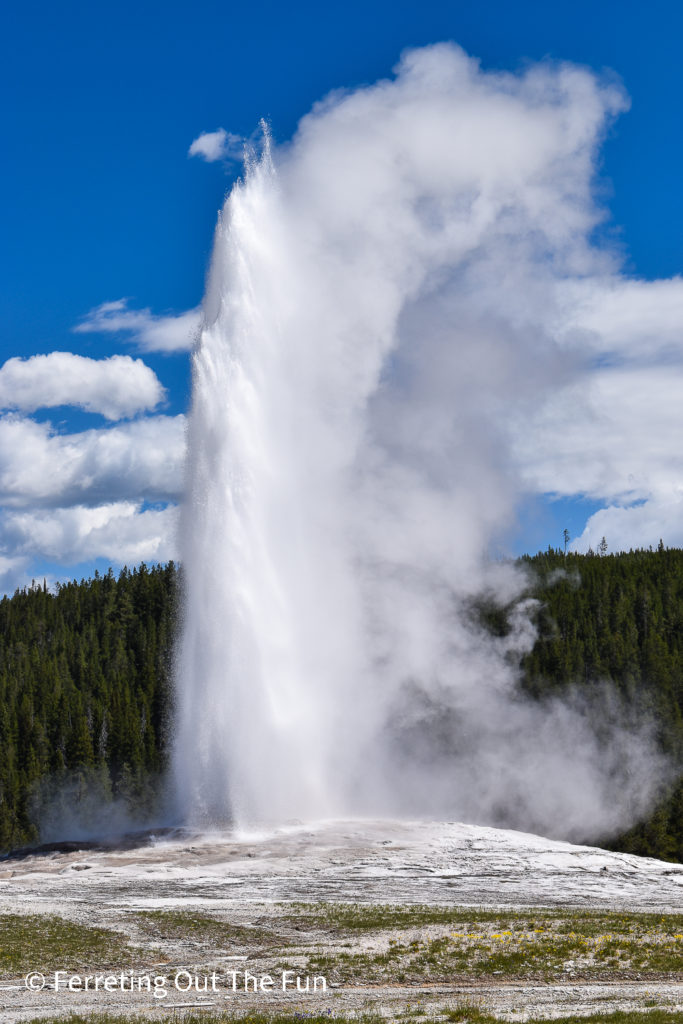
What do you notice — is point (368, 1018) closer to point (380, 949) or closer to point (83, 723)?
point (380, 949)

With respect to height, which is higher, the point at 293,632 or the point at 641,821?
the point at 293,632

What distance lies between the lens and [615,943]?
19969 mm

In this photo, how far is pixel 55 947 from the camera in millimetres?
20734

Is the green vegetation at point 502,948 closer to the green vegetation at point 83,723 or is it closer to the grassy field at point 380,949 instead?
the grassy field at point 380,949

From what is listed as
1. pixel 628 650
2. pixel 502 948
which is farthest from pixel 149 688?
pixel 502 948

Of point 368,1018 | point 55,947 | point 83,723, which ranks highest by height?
point 83,723

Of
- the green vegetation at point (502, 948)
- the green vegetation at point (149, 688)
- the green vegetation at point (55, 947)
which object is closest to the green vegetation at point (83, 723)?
the green vegetation at point (149, 688)

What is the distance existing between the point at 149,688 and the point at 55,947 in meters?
60.8

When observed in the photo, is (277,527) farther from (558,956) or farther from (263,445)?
(558,956)

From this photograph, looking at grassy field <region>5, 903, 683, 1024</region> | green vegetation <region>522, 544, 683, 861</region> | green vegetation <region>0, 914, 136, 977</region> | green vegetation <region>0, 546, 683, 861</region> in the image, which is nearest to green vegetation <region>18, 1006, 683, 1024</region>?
grassy field <region>5, 903, 683, 1024</region>

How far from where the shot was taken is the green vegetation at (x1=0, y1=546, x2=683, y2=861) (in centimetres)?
6988

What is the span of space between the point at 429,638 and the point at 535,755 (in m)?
13.5

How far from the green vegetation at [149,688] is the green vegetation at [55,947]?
39.2 meters

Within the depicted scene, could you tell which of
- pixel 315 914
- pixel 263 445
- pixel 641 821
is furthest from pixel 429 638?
pixel 315 914
